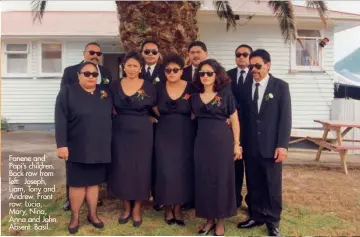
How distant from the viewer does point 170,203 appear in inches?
155

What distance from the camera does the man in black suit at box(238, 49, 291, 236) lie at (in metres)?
3.82

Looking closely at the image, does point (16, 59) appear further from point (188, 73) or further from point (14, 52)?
point (188, 73)

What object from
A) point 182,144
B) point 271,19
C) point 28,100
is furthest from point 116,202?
→ point 28,100

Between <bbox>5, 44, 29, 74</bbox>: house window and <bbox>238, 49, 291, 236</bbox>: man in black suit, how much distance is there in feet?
37.5

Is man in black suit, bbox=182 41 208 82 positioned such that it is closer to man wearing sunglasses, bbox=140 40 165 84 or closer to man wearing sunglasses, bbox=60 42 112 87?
man wearing sunglasses, bbox=140 40 165 84

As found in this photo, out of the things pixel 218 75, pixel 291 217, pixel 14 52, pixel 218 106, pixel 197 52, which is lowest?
pixel 291 217

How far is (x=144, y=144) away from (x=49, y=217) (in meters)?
1.58

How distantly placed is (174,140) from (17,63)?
11.4 m

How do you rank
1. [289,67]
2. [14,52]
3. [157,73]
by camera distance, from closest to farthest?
[157,73], [289,67], [14,52]

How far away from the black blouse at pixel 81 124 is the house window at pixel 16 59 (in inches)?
419

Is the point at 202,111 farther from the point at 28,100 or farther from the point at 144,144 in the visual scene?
the point at 28,100

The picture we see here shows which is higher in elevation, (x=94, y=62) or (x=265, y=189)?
(x=94, y=62)

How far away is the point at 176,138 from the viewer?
12.8 ft

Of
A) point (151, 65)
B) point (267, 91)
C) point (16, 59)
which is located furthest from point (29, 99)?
point (267, 91)
